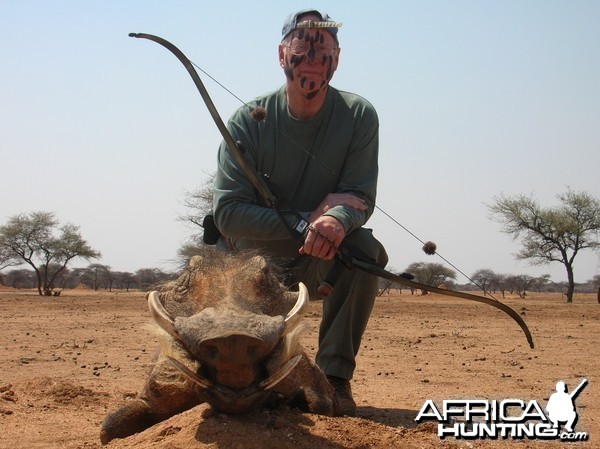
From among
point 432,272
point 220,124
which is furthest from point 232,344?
point 432,272

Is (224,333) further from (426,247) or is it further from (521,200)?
(521,200)

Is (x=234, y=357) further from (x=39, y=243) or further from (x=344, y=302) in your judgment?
(x=39, y=243)

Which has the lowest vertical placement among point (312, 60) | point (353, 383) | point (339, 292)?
point (353, 383)

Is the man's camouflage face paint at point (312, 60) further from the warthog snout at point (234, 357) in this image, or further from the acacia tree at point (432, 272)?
the acacia tree at point (432, 272)

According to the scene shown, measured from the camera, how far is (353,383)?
6891 millimetres

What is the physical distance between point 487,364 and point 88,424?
4.44 metres

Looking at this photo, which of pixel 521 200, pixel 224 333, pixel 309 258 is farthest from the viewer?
pixel 521 200

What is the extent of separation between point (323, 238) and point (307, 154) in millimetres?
996

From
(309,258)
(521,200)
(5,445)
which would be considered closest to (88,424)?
(5,445)

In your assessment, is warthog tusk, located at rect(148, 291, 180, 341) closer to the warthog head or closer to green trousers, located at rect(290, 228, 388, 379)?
the warthog head

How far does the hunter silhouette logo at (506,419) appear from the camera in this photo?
412 cm

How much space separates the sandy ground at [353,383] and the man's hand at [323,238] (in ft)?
3.13

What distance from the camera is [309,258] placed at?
5.26 meters

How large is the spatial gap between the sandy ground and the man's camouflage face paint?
6.67 ft
